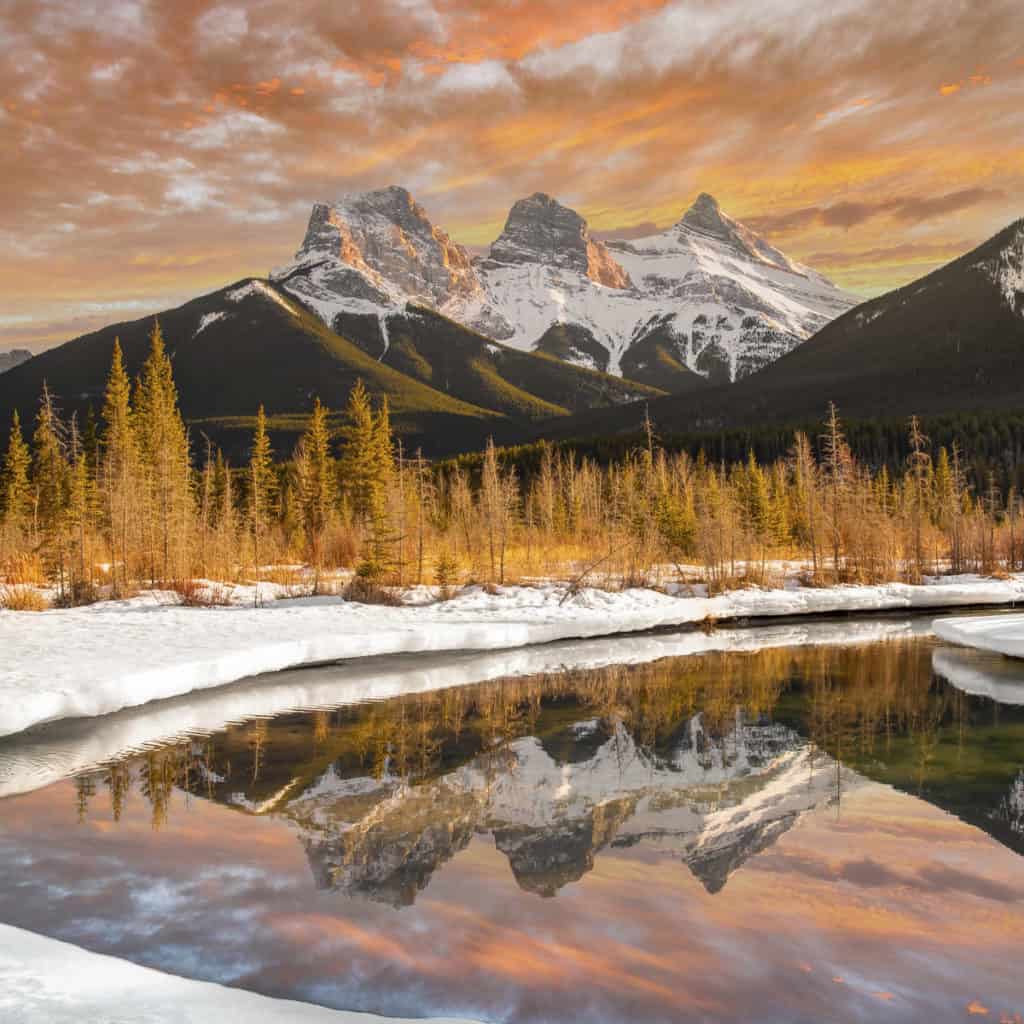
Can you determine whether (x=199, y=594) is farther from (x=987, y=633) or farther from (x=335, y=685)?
(x=987, y=633)

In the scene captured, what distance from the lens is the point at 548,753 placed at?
1058 centimetres

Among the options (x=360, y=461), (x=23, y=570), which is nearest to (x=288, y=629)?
(x=23, y=570)

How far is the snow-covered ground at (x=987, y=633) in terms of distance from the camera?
16.8 metres

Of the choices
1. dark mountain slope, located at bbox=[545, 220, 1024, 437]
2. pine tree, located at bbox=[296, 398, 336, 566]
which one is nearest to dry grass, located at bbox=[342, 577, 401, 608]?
pine tree, located at bbox=[296, 398, 336, 566]

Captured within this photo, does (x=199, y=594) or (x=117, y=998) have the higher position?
(x=199, y=594)

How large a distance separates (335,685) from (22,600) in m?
10.3

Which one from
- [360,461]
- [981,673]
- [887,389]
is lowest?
[981,673]

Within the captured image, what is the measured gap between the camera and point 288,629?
17.2m

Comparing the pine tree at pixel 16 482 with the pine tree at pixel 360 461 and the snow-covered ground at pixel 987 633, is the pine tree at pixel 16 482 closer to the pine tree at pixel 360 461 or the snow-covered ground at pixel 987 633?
the pine tree at pixel 360 461

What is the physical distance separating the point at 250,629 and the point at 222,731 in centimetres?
580

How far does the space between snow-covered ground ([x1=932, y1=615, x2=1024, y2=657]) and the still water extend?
5040 mm

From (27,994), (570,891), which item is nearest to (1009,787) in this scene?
(570,891)

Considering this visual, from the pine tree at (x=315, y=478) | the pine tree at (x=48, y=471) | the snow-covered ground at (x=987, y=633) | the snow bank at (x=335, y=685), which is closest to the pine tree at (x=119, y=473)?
the pine tree at (x=48, y=471)

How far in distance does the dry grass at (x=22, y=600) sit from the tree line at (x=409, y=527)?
1.10 m
